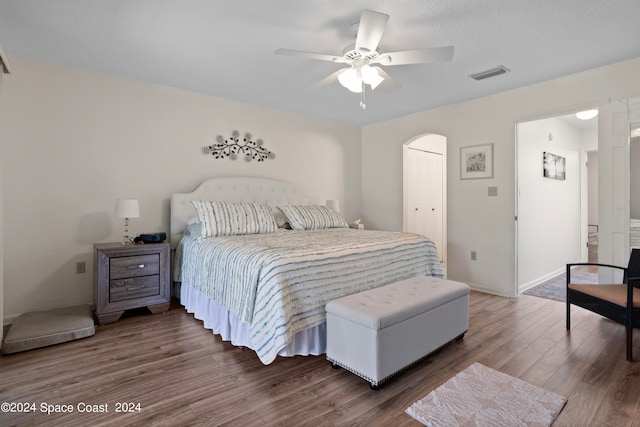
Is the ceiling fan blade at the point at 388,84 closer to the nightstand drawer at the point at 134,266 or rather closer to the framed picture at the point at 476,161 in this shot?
the framed picture at the point at 476,161

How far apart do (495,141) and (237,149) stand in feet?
10.7

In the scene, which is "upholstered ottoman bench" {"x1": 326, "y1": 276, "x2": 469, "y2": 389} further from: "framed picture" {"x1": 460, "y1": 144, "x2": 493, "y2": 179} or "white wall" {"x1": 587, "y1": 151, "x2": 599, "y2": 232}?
"white wall" {"x1": 587, "y1": 151, "x2": 599, "y2": 232}

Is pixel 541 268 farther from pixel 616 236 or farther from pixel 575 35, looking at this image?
pixel 575 35

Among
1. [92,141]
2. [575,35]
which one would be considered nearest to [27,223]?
[92,141]

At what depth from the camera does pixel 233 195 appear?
4094 millimetres

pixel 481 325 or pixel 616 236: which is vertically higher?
pixel 616 236

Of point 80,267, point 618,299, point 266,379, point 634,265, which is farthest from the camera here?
point 80,267

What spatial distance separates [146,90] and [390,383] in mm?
3736

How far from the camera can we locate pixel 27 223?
2980 mm

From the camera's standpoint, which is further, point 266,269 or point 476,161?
point 476,161

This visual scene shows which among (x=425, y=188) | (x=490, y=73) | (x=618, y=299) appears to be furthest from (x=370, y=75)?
(x=425, y=188)

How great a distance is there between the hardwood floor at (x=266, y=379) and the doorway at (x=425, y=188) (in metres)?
2.83

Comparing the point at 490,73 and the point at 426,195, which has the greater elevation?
the point at 490,73

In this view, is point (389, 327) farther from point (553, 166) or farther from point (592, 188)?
point (592, 188)
